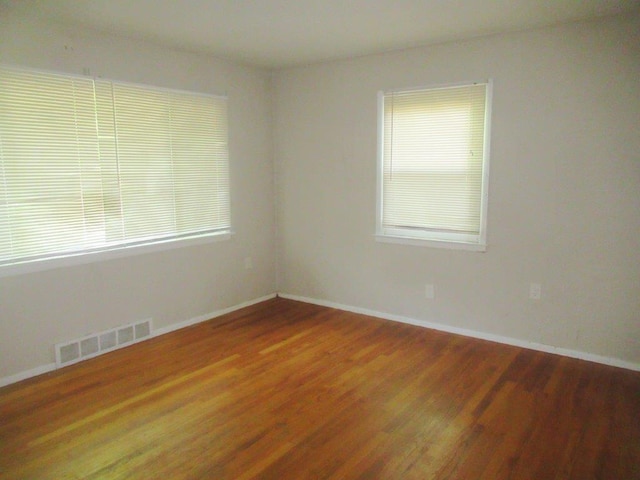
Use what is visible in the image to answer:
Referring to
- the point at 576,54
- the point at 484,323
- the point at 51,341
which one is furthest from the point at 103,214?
the point at 576,54

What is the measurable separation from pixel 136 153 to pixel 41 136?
28.1 inches

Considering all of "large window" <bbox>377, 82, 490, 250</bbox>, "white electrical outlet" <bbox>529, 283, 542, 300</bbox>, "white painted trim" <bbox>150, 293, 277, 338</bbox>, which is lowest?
"white painted trim" <bbox>150, 293, 277, 338</bbox>

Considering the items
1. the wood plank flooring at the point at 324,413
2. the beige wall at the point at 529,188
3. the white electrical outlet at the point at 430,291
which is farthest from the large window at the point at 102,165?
the white electrical outlet at the point at 430,291

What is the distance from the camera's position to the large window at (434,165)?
3.78 metres

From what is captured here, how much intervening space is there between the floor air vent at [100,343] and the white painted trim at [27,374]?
0.06 metres

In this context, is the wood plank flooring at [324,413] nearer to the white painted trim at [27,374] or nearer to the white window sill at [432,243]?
the white painted trim at [27,374]

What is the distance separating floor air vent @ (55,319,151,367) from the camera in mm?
3402

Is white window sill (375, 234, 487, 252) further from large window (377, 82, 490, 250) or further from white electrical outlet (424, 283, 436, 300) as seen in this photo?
white electrical outlet (424, 283, 436, 300)

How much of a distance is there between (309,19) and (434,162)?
5.20ft

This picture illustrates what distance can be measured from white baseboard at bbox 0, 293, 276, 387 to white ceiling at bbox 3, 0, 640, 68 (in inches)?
94.5

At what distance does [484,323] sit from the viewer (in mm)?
3900

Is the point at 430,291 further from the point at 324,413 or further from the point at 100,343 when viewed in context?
the point at 100,343

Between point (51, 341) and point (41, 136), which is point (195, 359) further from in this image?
point (41, 136)

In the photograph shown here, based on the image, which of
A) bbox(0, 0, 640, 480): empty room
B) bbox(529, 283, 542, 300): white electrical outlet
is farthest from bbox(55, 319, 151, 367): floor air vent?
bbox(529, 283, 542, 300): white electrical outlet
